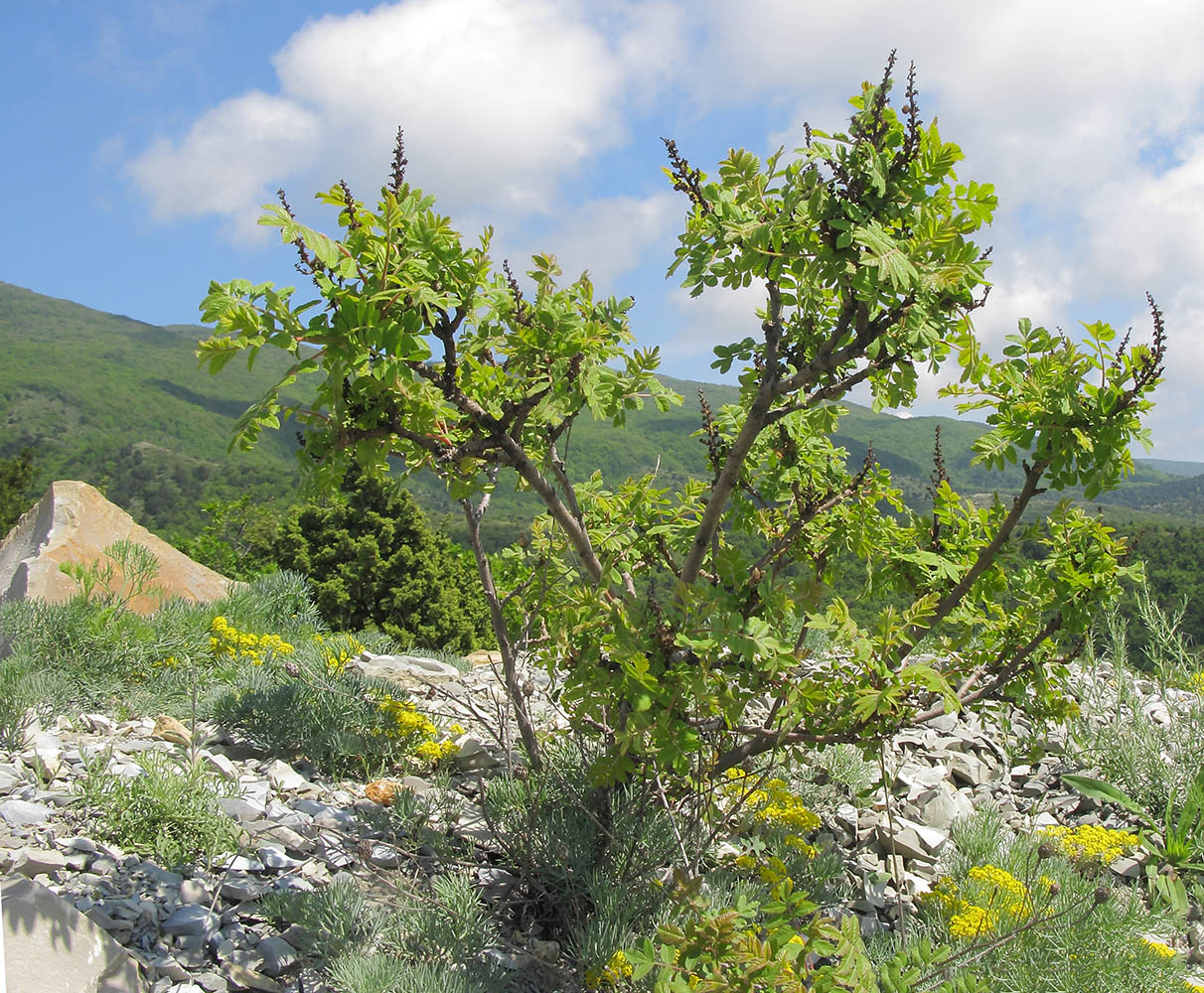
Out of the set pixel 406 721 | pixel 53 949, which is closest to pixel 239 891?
pixel 53 949

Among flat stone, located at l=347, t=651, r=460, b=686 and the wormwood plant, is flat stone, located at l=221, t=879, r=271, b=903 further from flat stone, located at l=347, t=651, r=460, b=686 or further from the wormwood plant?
flat stone, located at l=347, t=651, r=460, b=686

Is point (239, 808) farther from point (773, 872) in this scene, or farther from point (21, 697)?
point (773, 872)

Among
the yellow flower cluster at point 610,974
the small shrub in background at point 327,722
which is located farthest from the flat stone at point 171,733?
the yellow flower cluster at point 610,974

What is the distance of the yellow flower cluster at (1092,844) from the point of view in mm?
3533

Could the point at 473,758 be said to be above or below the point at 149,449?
below

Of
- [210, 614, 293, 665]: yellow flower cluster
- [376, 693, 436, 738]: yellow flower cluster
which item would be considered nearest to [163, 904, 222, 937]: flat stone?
[376, 693, 436, 738]: yellow flower cluster

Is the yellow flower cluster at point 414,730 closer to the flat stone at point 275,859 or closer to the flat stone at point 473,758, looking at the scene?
the flat stone at point 473,758

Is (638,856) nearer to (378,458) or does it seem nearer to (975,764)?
(378,458)

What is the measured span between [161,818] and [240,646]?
2.20 m

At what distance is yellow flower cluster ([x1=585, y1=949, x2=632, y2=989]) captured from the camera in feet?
8.42

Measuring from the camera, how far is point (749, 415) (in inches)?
111

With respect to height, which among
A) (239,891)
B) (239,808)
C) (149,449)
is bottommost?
(239,891)

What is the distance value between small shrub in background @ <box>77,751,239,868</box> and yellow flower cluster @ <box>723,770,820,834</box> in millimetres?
2206

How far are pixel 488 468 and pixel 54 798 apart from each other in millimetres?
2341
